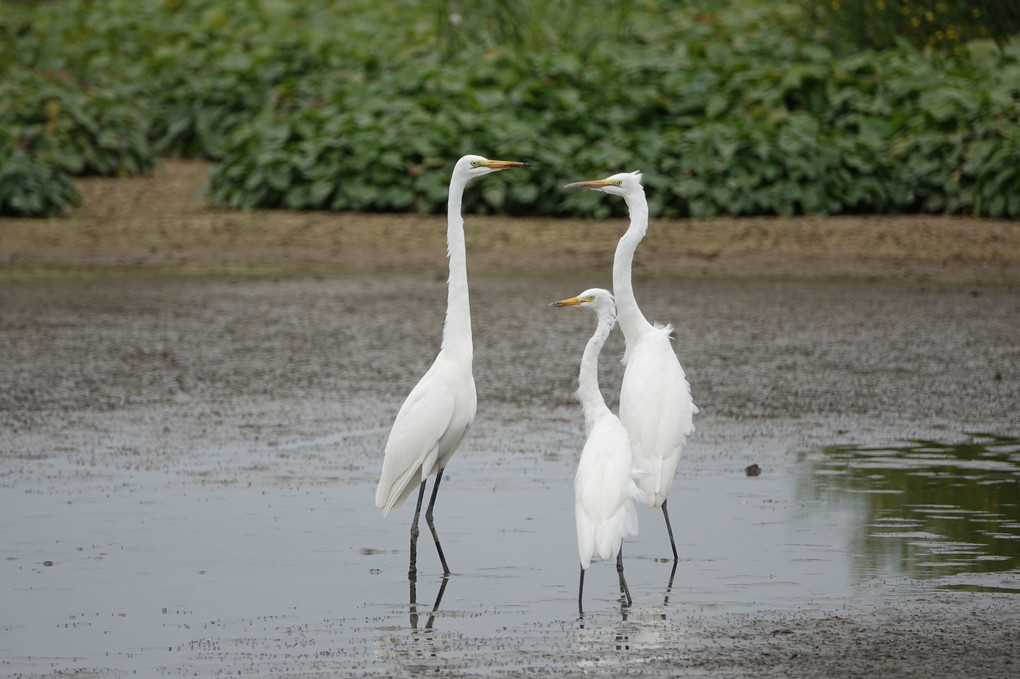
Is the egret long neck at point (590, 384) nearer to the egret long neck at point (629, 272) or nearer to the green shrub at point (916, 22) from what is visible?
the egret long neck at point (629, 272)

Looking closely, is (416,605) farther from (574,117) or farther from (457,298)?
(574,117)

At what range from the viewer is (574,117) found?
1872 cm

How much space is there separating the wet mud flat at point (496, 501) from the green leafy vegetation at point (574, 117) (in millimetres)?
4400

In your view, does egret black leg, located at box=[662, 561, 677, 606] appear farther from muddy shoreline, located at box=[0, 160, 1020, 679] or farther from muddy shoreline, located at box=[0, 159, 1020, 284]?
muddy shoreline, located at box=[0, 159, 1020, 284]

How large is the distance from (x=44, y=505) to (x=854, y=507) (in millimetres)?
4086

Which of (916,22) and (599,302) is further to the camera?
(916,22)

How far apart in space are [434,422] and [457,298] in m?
0.64

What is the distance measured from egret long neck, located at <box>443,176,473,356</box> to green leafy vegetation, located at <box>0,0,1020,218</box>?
34.2ft

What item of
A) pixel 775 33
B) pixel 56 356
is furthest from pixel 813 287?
pixel 775 33

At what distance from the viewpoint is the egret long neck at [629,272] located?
7.77 meters

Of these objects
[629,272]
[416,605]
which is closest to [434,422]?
[416,605]

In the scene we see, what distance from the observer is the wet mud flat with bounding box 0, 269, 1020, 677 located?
5449 mm

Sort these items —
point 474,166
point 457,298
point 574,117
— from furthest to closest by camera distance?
point 574,117, point 474,166, point 457,298

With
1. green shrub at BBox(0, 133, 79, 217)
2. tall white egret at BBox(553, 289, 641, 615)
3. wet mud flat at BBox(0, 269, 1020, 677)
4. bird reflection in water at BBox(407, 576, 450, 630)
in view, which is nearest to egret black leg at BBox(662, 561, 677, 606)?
wet mud flat at BBox(0, 269, 1020, 677)
